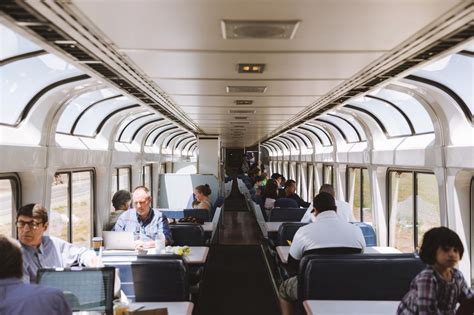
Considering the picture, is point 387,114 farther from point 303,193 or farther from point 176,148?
point 176,148

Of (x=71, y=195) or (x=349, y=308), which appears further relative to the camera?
(x=71, y=195)

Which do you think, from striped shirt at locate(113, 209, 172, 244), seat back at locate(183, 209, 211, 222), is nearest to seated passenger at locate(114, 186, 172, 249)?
striped shirt at locate(113, 209, 172, 244)

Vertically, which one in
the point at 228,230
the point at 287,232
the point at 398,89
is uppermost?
the point at 398,89

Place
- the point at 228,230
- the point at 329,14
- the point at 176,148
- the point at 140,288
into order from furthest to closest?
the point at 176,148 < the point at 228,230 < the point at 140,288 < the point at 329,14

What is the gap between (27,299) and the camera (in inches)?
88.9

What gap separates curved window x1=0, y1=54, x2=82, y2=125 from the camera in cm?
416

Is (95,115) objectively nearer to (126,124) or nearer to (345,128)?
(126,124)

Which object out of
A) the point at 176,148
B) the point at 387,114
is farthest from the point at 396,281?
the point at 176,148

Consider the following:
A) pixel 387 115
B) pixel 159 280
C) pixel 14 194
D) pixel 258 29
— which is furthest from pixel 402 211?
pixel 258 29

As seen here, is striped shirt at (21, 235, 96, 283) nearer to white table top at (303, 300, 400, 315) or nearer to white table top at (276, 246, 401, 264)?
white table top at (303, 300, 400, 315)

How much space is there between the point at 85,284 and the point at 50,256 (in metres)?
1.10

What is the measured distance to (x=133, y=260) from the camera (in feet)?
13.0

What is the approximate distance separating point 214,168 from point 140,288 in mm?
8648

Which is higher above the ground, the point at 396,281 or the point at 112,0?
the point at 112,0
